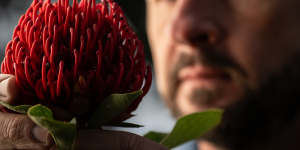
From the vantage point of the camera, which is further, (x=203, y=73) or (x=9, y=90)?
(x=203, y=73)

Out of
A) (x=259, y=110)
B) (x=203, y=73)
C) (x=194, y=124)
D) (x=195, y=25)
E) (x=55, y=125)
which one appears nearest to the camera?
(x=55, y=125)

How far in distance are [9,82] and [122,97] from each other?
0.17m

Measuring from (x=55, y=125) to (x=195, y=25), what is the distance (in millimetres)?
1190

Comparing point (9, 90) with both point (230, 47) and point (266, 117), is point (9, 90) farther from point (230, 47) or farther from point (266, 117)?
point (266, 117)

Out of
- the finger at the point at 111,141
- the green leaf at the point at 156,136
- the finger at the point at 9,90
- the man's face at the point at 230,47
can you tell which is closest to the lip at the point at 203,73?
the man's face at the point at 230,47

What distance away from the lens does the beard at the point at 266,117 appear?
1.73 meters

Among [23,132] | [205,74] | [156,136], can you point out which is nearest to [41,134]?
[23,132]

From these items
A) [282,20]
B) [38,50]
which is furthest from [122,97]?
[282,20]

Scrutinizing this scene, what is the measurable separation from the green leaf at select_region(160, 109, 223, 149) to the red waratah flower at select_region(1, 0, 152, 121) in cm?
10

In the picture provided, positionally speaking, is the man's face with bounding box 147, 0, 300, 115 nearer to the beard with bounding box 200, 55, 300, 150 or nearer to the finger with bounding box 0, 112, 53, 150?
the beard with bounding box 200, 55, 300, 150

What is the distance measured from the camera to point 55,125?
414 mm

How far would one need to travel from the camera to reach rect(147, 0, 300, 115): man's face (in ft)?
5.23

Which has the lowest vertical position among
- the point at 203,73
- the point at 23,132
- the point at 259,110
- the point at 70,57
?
the point at 23,132

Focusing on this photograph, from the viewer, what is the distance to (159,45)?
6.73ft
